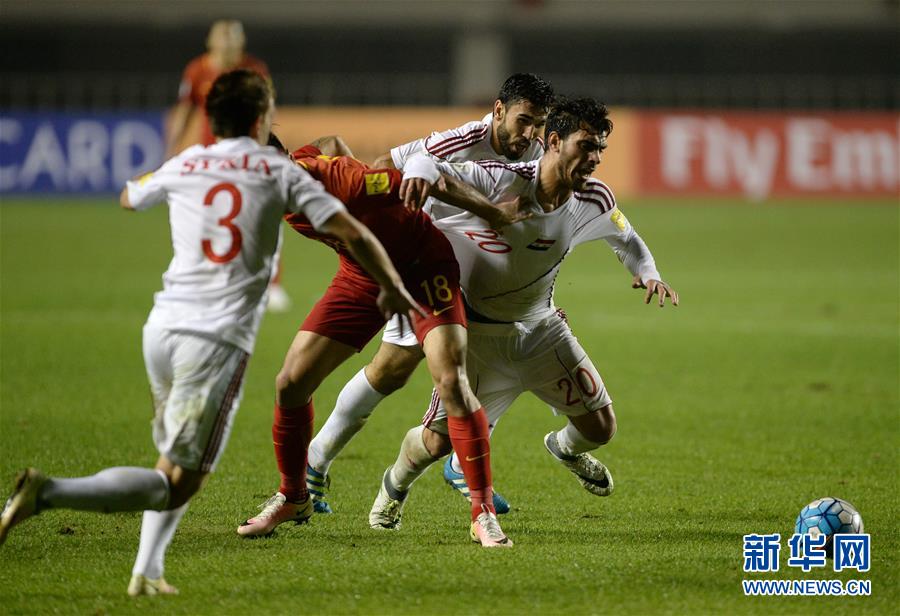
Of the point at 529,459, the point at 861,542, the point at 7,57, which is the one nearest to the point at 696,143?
the point at 7,57

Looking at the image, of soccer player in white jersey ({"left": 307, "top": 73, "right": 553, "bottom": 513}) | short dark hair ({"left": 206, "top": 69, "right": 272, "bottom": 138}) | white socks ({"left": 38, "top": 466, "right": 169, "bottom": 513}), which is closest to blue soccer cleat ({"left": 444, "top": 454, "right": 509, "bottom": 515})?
soccer player in white jersey ({"left": 307, "top": 73, "right": 553, "bottom": 513})

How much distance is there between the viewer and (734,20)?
3397 cm

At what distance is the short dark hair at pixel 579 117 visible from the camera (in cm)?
581

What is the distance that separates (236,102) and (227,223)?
17.5 inches

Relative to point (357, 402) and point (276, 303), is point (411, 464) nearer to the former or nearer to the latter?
point (357, 402)

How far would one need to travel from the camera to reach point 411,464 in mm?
6152

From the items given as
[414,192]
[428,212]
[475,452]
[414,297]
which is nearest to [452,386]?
[475,452]

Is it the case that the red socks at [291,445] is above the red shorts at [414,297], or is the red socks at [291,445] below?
below

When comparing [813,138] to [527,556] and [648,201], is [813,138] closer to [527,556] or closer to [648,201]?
[648,201]

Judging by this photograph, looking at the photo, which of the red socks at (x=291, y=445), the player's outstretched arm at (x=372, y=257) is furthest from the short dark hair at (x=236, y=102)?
the red socks at (x=291, y=445)

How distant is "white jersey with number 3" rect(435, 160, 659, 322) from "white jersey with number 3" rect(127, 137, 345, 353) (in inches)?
48.3

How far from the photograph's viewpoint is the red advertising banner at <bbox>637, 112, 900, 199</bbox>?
26719mm

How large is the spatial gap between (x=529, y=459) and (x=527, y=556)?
243cm

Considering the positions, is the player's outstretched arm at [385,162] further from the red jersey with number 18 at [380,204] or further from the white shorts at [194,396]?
the white shorts at [194,396]
